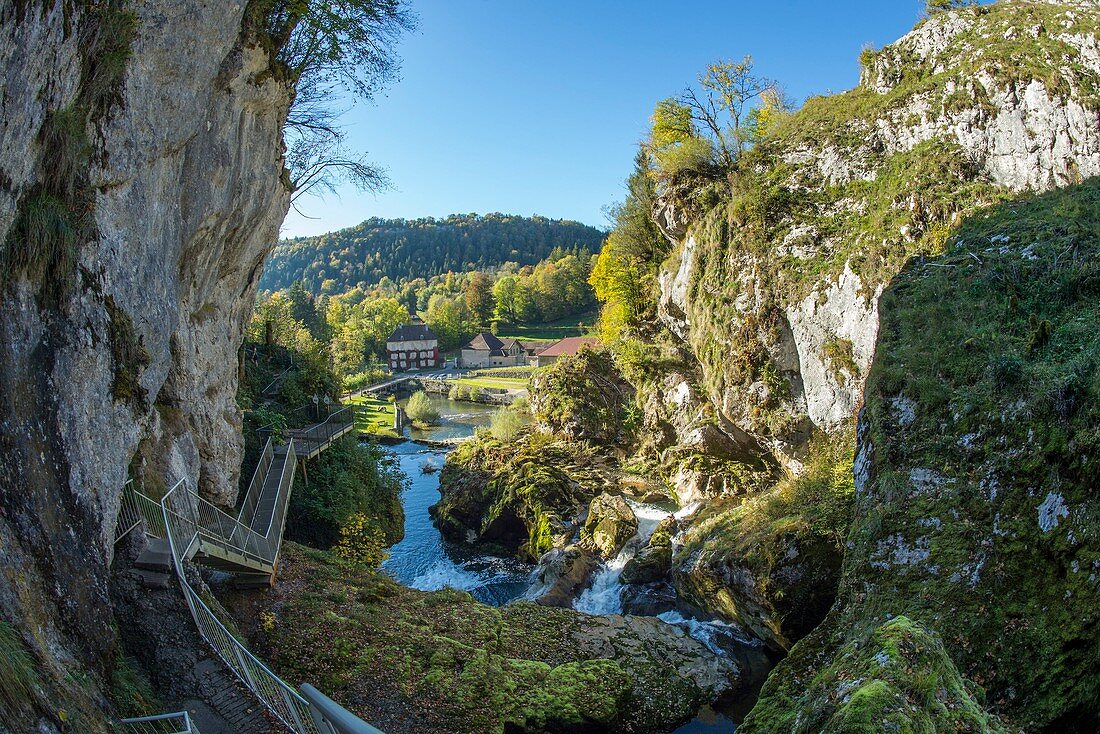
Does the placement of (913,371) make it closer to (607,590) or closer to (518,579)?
(607,590)

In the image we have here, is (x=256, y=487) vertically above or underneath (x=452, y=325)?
underneath

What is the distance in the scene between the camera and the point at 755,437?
1923cm

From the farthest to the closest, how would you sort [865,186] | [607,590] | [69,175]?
[865,186], [607,590], [69,175]

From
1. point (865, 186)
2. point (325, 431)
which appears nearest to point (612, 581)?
point (325, 431)

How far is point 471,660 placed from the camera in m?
10.8

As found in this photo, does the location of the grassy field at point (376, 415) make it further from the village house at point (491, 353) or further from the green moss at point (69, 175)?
the village house at point (491, 353)

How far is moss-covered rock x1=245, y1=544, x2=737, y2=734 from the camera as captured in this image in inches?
385

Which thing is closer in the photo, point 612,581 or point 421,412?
point 612,581

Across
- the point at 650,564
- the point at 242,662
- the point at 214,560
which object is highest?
the point at 214,560

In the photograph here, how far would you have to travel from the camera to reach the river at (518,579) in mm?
12180

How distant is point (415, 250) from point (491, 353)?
10181 cm

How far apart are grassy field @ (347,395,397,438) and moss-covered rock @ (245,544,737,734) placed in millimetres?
24033

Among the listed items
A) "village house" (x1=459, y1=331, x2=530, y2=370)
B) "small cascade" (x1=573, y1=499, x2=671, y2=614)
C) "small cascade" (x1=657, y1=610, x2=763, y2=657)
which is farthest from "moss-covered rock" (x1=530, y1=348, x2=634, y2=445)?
"village house" (x1=459, y1=331, x2=530, y2=370)

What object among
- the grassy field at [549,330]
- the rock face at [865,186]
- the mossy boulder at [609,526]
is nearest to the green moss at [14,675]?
the mossy boulder at [609,526]
